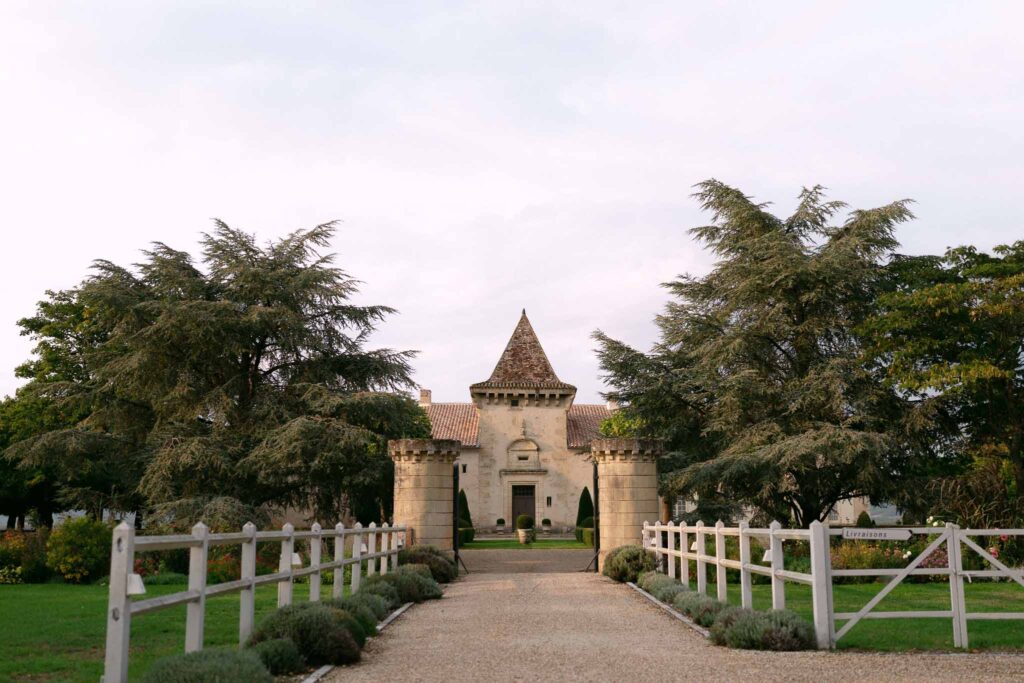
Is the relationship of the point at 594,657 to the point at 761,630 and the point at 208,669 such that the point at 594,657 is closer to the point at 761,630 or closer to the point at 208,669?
the point at 761,630

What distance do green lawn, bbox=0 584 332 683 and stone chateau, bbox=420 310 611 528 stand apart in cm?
3310

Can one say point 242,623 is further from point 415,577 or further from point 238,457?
point 238,457

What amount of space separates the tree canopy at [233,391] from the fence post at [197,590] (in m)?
17.4

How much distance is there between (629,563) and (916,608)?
Result: 5768 millimetres

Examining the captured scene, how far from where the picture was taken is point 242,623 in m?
8.34

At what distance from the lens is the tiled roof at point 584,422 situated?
2069 inches

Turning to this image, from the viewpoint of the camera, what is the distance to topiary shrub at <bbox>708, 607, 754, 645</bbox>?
923 centimetres

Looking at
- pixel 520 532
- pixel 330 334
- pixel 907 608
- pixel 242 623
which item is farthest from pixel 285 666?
pixel 520 532

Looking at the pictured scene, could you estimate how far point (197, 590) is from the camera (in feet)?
22.2

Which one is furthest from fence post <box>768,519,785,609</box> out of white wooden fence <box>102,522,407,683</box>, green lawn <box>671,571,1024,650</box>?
white wooden fence <box>102,522,407,683</box>

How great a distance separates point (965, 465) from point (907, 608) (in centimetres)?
1444

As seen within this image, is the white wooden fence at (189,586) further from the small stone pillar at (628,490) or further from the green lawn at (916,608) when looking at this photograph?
the small stone pillar at (628,490)

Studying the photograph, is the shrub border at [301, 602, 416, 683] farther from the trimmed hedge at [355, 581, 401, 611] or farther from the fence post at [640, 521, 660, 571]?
the fence post at [640, 521, 660, 571]

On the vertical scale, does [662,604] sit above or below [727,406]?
below
